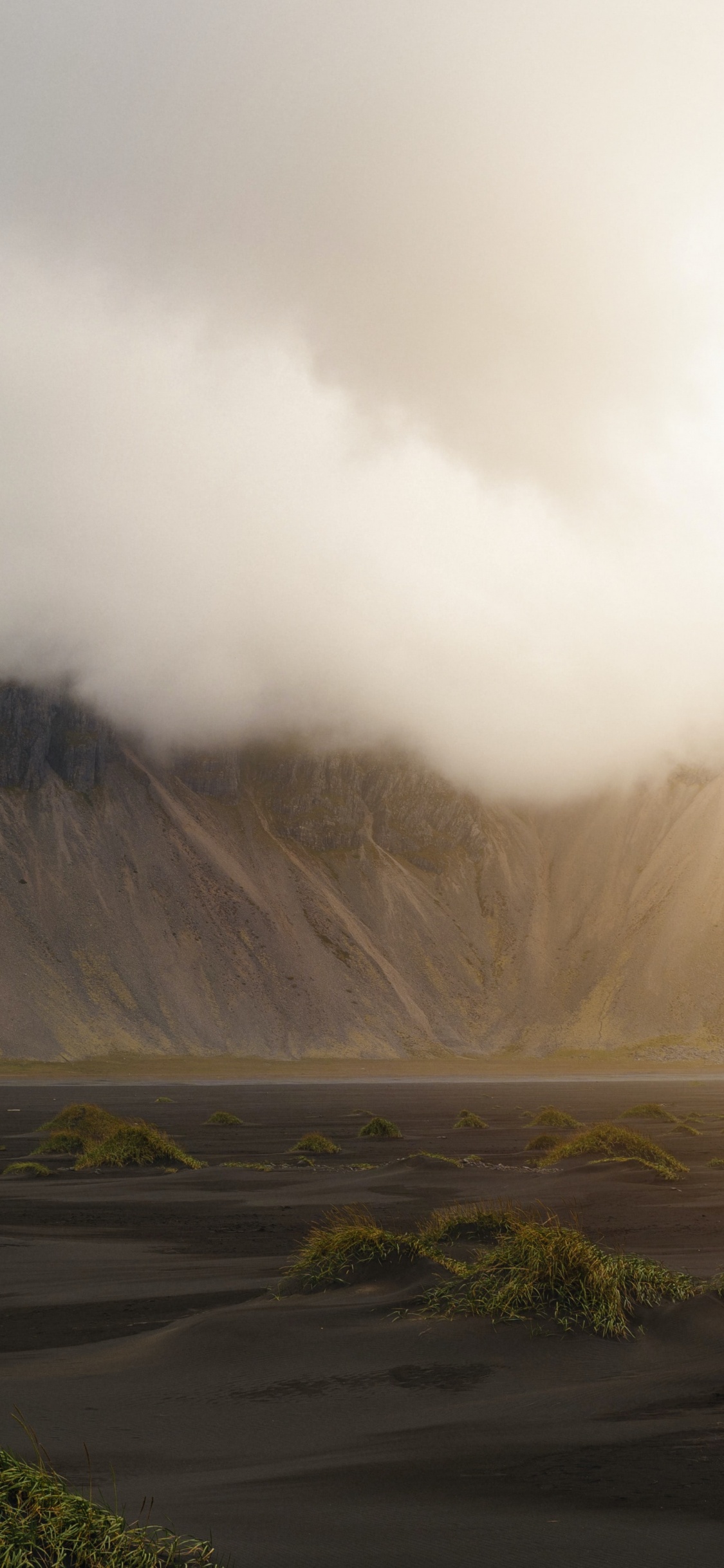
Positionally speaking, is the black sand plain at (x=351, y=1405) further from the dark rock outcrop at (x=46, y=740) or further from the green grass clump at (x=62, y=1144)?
the dark rock outcrop at (x=46, y=740)

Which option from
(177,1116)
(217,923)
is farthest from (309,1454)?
(217,923)

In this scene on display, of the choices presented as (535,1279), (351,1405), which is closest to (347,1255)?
(535,1279)

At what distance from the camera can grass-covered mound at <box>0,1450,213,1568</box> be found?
539 centimetres

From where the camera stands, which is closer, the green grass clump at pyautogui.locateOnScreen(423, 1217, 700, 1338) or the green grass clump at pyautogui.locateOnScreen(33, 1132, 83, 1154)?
the green grass clump at pyautogui.locateOnScreen(423, 1217, 700, 1338)

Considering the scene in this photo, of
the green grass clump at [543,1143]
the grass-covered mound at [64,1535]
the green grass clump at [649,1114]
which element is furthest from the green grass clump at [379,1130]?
the grass-covered mound at [64,1535]

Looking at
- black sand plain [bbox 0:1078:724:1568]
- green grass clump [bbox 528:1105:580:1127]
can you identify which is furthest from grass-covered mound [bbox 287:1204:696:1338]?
green grass clump [bbox 528:1105:580:1127]

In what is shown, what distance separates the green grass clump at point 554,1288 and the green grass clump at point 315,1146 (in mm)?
23371

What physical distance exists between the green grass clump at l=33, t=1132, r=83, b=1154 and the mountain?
59.1 meters

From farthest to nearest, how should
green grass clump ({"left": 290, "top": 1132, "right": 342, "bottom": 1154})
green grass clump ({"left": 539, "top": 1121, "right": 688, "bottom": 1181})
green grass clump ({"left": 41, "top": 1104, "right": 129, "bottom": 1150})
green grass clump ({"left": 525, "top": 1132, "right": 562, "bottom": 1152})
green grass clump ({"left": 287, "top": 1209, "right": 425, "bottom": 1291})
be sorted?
green grass clump ({"left": 41, "top": 1104, "right": 129, "bottom": 1150}), green grass clump ({"left": 290, "top": 1132, "right": 342, "bottom": 1154}), green grass clump ({"left": 525, "top": 1132, "right": 562, "bottom": 1152}), green grass clump ({"left": 539, "top": 1121, "right": 688, "bottom": 1181}), green grass clump ({"left": 287, "top": 1209, "right": 425, "bottom": 1291})

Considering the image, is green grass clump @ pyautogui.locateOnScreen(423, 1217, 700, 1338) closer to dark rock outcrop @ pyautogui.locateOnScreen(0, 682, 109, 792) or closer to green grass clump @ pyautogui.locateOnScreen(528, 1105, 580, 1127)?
green grass clump @ pyautogui.locateOnScreen(528, 1105, 580, 1127)

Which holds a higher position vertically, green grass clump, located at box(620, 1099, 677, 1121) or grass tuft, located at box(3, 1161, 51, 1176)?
green grass clump, located at box(620, 1099, 677, 1121)

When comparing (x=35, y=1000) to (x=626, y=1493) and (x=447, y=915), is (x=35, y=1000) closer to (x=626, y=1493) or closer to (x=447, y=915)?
(x=447, y=915)

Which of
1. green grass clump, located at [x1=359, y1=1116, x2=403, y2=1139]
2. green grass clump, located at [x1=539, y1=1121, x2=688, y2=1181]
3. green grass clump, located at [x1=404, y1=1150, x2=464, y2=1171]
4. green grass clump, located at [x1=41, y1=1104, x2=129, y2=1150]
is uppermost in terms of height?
green grass clump, located at [x1=539, y1=1121, x2=688, y2=1181]

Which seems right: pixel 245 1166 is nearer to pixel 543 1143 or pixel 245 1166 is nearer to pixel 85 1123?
pixel 85 1123
